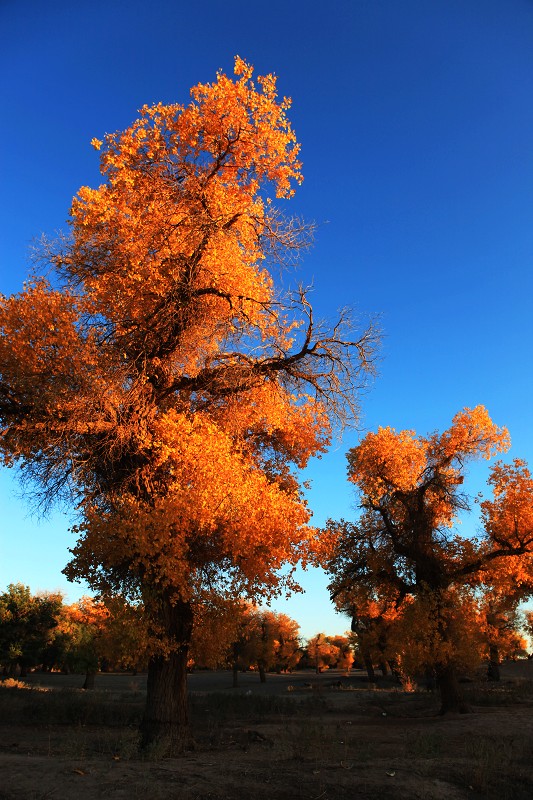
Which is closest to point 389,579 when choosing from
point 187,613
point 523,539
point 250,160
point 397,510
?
point 397,510

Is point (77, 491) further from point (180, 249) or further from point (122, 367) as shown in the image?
point (180, 249)

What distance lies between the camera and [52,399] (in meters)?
11.6

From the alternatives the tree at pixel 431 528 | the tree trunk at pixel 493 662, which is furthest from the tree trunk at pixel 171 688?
the tree trunk at pixel 493 662

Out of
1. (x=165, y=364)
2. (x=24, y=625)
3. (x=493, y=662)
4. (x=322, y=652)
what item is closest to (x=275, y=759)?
(x=165, y=364)

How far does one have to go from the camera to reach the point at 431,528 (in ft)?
69.6

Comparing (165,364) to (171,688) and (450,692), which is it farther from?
(450,692)

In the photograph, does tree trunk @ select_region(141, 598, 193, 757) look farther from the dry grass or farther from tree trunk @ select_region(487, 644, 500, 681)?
tree trunk @ select_region(487, 644, 500, 681)

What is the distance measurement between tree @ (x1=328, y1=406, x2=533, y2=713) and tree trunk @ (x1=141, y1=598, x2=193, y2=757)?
8774 millimetres

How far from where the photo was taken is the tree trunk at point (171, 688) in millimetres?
11930

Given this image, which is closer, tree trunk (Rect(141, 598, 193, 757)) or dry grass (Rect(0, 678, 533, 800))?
dry grass (Rect(0, 678, 533, 800))

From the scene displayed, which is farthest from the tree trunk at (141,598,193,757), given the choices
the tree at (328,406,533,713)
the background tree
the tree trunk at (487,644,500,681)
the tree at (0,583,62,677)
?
the background tree

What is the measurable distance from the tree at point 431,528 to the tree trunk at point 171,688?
8774 mm

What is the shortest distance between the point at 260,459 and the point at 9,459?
6971mm

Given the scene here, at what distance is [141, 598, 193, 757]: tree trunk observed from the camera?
11.9m
